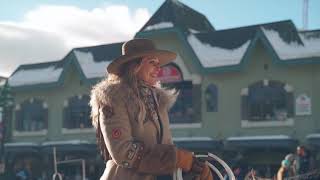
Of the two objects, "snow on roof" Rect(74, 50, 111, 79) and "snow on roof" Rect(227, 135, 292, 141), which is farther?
"snow on roof" Rect(74, 50, 111, 79)

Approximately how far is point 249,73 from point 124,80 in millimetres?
19075

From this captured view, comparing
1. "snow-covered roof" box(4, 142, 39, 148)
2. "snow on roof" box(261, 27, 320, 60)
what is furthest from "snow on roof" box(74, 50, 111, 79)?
"snow on roof" box(261, 27, 320, 60)

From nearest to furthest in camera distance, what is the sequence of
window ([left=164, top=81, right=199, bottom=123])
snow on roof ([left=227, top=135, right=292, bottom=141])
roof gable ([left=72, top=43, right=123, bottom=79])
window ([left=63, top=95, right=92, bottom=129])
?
snow on roof ([left=227, top=135, right=292, bottom=141]) → window ([left=164, top=81, right=199, bottom=123]) → roof gable ([left=72, top=43, right=123, bottom=79]) → window ([left=63, top=95, right=92, bottom=129])

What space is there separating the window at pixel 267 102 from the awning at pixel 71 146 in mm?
7306

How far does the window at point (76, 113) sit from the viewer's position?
86.1ft

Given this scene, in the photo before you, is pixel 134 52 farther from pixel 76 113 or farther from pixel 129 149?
pixel 76 113

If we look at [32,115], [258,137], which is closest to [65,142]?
[32,115]

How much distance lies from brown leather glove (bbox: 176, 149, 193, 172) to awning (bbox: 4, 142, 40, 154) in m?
25.0

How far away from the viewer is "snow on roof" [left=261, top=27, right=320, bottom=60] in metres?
20.6

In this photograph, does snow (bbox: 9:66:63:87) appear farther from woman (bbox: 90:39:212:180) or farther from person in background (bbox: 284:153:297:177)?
woman (bbox: 90:39:212:180)

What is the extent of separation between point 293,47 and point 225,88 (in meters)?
3.08

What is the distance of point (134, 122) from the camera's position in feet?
10.4

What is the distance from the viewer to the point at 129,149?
3.03 metres

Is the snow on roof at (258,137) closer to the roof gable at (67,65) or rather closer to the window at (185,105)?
the window at (185,105)
